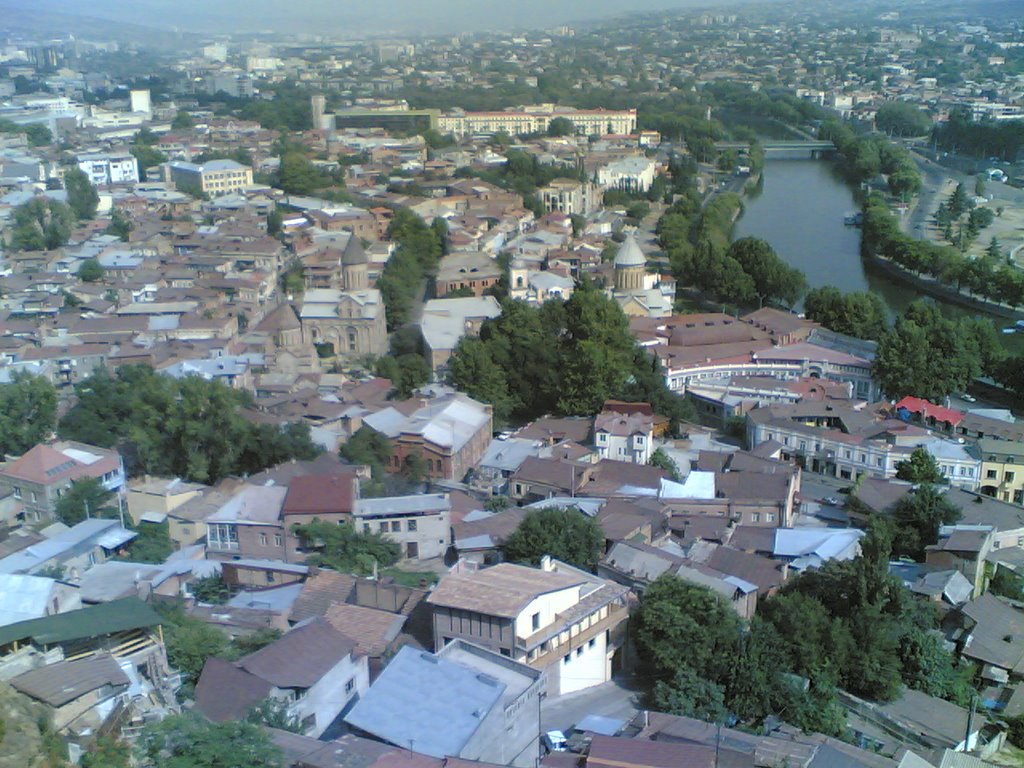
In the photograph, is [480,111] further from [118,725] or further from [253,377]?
[118,725]

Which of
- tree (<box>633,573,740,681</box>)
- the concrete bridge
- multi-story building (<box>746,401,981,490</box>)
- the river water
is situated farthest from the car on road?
the concrete bridge

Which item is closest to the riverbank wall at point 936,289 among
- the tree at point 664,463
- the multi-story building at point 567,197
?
the multi-story building at point 567,197

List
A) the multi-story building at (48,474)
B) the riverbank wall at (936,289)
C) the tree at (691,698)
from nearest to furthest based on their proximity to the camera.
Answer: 1. the tree at (691,698)
2. the multi-story building at (48,474)
3. the riverbank wall at (936,289)

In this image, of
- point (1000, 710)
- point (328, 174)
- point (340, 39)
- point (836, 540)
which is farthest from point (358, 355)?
point (340, 39)

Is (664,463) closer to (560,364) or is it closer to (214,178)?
(560,364)

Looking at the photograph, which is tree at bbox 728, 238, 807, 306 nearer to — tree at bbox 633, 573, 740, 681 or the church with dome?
the church with dome

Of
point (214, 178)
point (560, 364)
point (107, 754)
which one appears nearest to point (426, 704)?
point (107, 754)

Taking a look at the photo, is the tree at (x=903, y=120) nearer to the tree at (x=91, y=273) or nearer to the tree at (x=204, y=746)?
the tree at (x=91, y=273)
